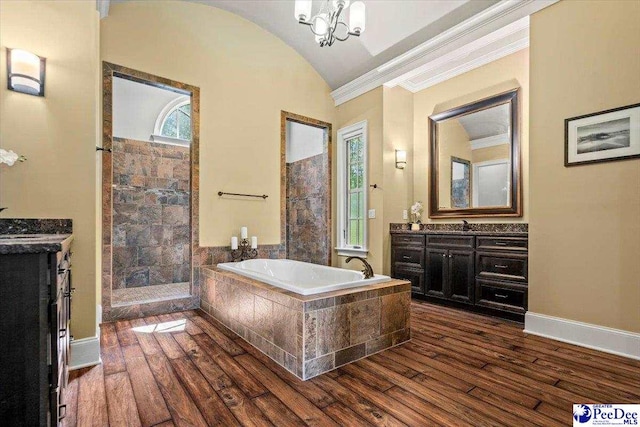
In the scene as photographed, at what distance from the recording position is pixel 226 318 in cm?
284

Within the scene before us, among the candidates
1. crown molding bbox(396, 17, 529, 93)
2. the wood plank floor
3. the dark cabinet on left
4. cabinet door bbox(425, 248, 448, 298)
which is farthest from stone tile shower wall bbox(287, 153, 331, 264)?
the dark cabinet on left

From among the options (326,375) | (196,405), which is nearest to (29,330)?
(196,405)

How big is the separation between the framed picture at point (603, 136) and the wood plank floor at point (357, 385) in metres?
1.47

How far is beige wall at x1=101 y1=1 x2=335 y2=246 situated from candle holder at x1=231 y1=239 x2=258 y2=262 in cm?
15

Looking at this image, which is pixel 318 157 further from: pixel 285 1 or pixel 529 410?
pixel 529 410

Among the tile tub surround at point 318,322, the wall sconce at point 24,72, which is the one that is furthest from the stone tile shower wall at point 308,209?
the wall sconce at point 24,72

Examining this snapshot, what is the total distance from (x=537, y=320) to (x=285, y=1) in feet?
13.7

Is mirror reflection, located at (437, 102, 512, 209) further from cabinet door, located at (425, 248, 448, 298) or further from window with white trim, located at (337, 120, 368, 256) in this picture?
window with white trim, located at (337, 120, 368, 256)

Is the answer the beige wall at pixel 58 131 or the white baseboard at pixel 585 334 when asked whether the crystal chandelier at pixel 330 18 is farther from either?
the white baseboard at pixel 585 334

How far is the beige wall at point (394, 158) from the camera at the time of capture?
4.08 meters

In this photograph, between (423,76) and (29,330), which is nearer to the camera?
(29,330)

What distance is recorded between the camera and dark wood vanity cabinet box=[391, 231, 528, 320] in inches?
116

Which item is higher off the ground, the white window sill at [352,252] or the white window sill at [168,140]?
the white window sill at [168,140]

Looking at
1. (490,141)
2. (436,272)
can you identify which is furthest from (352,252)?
(490,141)
